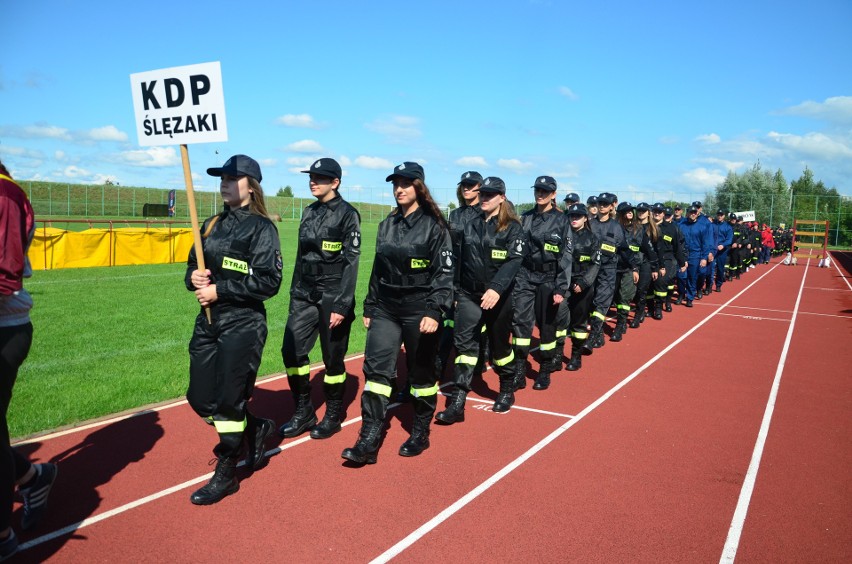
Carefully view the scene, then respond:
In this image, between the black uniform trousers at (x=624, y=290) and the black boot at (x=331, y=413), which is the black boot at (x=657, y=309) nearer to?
the black uniform trousers at (x=624, y=290)

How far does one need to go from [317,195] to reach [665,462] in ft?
12.4

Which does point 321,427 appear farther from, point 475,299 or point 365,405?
point 475,299

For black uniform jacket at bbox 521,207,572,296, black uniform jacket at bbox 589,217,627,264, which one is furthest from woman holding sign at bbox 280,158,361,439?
black uniform jacket at bbox 589,217,627,264

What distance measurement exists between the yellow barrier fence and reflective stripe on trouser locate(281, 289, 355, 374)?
51.7 ft

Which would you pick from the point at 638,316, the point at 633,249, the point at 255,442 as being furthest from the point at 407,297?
the point at 638,316

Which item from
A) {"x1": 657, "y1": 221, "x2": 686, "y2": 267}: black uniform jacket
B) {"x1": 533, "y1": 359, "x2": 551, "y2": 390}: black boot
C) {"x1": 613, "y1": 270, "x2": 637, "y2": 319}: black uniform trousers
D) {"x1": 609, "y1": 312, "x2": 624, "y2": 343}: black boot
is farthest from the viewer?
{"x1": 657, "y1": 221, "x2": 686, "y2": 267}: black uniform jacket

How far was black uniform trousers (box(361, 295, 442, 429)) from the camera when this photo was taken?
511 cm

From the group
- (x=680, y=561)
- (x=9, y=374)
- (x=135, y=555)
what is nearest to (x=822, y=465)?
(x=680, y=561)

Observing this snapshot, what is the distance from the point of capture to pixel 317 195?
5660 millimetres

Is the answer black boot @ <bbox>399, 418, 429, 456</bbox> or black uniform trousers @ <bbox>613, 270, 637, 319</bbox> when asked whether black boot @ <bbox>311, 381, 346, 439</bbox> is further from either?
black uniform trousers @ <bbox>613, 270, 637, 319</bbox>

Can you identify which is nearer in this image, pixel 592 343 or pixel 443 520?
pixel 443 520

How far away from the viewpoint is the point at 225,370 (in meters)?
4.30

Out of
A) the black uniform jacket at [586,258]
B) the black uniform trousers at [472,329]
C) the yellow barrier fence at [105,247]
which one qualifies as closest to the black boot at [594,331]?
the black uniform jacket at [586,258]

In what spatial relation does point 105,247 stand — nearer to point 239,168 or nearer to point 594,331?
point 594,331
